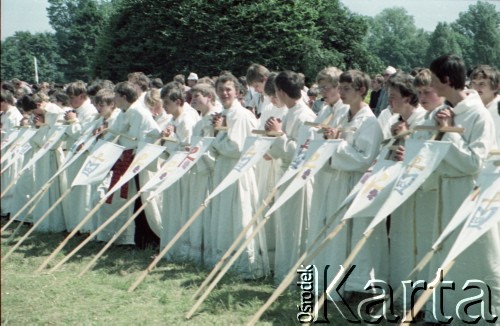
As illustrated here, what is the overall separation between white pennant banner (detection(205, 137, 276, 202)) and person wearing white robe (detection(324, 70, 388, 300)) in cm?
77

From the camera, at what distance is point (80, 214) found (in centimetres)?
968

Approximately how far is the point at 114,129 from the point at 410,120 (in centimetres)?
420

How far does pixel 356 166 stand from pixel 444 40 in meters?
46.6

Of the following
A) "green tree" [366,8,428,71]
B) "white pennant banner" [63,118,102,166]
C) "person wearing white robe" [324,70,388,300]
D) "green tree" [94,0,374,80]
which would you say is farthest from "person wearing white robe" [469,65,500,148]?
"green tree" [366,8,428,71]

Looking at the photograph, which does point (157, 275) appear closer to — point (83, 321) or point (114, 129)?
point (83, 321)

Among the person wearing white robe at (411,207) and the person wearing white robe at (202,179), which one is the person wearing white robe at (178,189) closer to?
the person wearing white robe at (202,179)

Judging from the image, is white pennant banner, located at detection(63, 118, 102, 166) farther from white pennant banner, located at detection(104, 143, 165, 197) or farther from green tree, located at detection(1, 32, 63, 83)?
green tree, located at detection(1, 32, 63, 83)

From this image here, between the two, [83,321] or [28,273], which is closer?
[83,321]

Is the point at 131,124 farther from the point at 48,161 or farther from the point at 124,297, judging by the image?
the point at 124,297

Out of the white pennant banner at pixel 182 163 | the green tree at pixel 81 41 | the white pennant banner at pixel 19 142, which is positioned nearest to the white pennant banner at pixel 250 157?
the white pennant banner at pixel 182 163

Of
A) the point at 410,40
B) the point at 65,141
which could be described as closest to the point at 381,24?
the point at 410,40

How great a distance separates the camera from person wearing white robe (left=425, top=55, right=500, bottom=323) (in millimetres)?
4918

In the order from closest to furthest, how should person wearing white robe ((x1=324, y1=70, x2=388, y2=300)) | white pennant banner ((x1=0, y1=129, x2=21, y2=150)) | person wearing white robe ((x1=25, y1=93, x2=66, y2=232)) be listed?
person wearing white robe ((x1=324, y1=70, x2=388, y2=300)), person wearing white robe ((x1=25, y1=93, x2=66, y2=232)), white pennant banner ((x1=0, y1=129, x2=21, y2=150))

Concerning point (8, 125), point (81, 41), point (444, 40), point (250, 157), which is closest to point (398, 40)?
point (444, 40)
